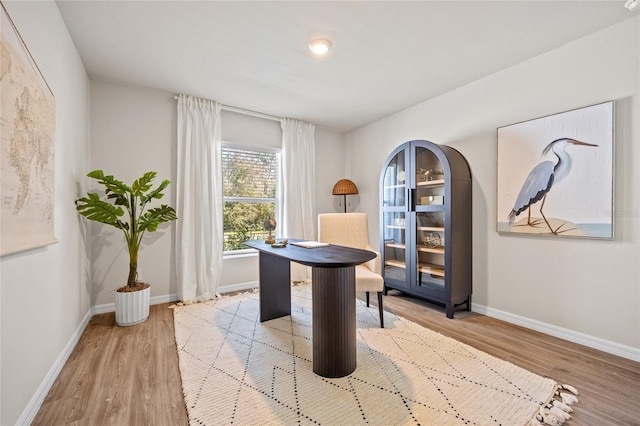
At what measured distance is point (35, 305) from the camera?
59.2 inches

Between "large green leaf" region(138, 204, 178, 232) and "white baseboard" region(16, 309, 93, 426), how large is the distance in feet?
3.22

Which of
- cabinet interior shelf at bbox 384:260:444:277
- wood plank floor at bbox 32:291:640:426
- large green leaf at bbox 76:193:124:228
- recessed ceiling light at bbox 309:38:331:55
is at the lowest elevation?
wood plank floor at bbox 32:291:640:426

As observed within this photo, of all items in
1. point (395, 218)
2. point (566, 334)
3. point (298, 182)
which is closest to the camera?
point (566, 334)

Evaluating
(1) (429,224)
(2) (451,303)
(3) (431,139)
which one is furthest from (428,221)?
(3) (431,139)

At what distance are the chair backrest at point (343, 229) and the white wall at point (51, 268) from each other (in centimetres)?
218

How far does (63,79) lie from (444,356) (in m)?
3.49

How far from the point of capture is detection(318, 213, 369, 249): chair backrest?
309 cm

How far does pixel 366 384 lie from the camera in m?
1.69

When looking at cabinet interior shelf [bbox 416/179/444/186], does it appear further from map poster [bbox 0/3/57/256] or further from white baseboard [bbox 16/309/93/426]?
white baseboard [bbox 16/309/93/426]

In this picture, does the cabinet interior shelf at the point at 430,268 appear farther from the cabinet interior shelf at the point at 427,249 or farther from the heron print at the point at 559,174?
the heron print at the point at 559,174

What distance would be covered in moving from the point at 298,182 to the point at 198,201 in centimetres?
147

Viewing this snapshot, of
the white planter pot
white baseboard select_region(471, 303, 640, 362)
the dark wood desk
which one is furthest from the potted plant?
white baseboard select_region(471, 303, 640, 362)

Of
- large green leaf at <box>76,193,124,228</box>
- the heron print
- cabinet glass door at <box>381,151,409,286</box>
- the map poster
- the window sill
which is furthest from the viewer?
the window sill

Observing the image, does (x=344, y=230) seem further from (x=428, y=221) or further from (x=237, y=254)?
(x=237, y=254)
